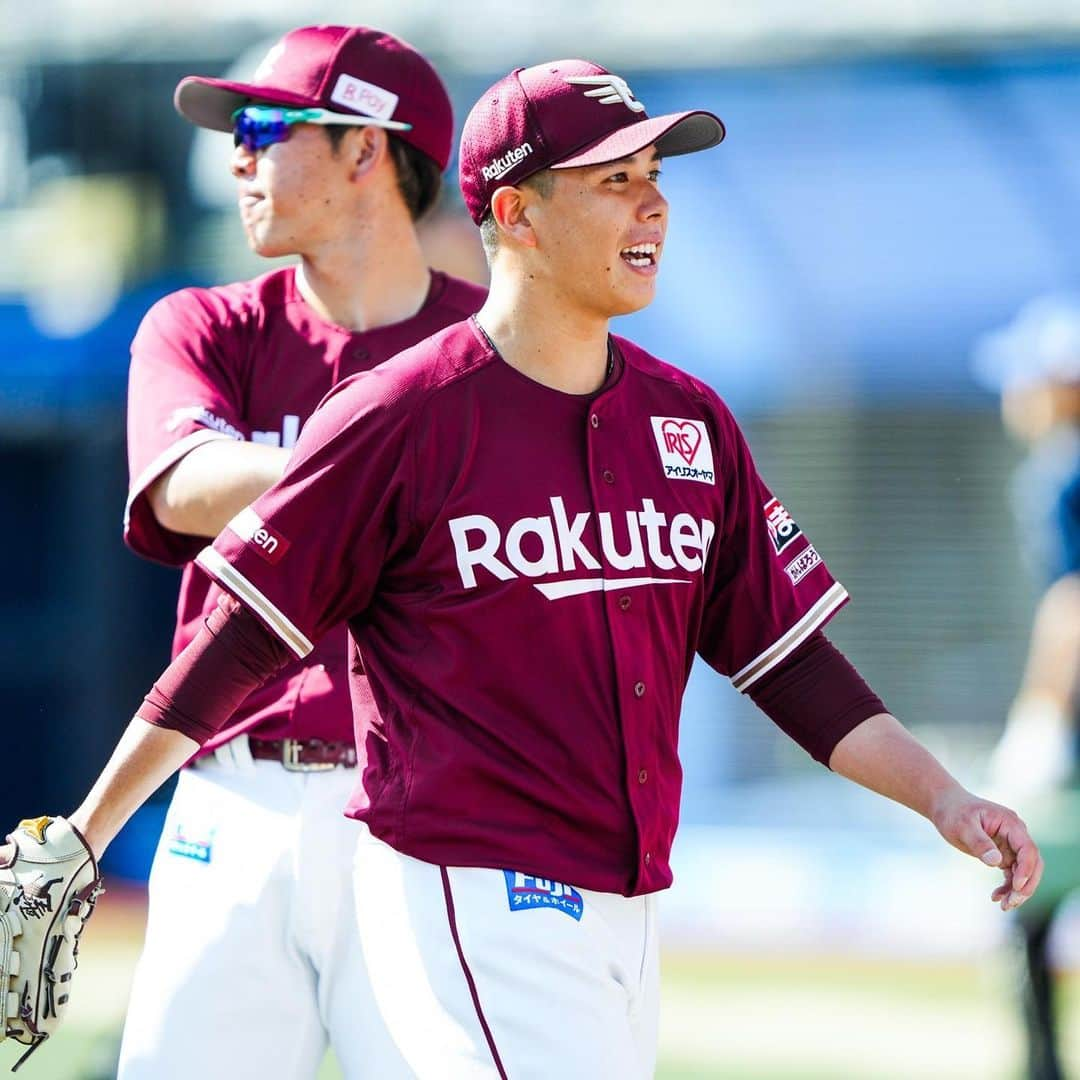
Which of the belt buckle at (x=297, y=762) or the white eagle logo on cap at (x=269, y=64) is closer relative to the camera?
the belt buckle at (x=297, y=762)

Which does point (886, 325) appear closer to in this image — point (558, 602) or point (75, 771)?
point (75, 771)

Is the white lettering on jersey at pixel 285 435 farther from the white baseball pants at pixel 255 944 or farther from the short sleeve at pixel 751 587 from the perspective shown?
the short sleeve at pixel 751 587

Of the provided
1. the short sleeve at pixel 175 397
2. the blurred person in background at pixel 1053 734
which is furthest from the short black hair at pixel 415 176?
the blurred person in background at pixel 1053 734

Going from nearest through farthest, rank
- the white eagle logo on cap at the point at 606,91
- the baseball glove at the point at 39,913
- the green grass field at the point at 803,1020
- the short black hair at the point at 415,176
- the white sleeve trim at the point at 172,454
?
the baseball glove at the point at 39,913 → the white eagle logo on cap at the point at 606,91 → the white sleeve trim at the point at 172,454 → the short black hair at the point at 415,176 → the green grass field at the point at 803,1020

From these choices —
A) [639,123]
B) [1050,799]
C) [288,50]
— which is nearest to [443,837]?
[639,123]

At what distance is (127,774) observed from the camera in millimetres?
2965

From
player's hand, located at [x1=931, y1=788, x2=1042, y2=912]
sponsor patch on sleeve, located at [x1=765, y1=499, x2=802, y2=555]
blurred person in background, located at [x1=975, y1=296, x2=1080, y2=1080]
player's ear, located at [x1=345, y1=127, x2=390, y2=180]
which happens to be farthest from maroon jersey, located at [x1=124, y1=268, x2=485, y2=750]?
blurred person in background, located at [x1=975, y1=296, x2=1080, y2=1080]

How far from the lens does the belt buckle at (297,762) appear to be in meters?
3.43

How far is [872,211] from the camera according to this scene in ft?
32.9

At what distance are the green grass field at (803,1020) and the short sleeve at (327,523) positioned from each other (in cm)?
305

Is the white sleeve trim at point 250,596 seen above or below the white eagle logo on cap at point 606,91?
below

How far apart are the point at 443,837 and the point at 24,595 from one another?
29.2ft

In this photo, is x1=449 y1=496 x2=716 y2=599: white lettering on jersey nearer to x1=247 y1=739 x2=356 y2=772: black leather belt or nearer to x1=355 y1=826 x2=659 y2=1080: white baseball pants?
x1=355 y1=826 x2=659 y2=1080: white baseball pants

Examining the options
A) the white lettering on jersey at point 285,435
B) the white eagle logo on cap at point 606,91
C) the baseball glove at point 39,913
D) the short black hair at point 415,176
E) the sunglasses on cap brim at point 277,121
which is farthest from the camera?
the short black hair at point 415,176
